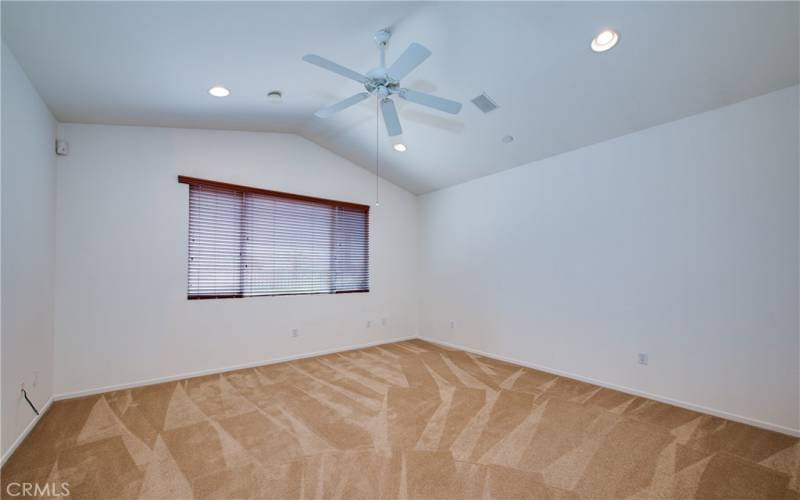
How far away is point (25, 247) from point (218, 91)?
6.15ft

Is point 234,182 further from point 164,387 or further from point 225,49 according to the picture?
point 164,387

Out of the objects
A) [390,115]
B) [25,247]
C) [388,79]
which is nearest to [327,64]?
[388,79]

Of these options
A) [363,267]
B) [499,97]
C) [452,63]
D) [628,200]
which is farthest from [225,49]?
Answer: [628,200]

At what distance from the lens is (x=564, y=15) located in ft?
7.35

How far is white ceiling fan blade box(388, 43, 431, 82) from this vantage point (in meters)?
2.01

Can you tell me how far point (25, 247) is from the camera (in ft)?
8.13

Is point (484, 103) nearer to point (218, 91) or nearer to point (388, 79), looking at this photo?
point (388, 79)

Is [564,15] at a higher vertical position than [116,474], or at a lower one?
higher

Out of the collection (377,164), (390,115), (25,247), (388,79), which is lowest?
(25,247)

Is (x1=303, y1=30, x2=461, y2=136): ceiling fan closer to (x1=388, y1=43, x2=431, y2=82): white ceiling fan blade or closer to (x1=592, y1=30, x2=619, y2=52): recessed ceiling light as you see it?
(x1=388, y1=43, x2=431, y2=82): white ceiling fan blade

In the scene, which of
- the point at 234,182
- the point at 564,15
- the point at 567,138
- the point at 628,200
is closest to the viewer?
the point at 564,15

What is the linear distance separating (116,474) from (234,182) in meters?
Result: 3.07

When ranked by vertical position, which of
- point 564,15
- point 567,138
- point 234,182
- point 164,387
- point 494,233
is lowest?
point 164,387

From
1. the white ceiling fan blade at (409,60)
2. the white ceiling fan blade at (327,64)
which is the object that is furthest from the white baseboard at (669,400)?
the white ceiling fan blade at (327,64)
